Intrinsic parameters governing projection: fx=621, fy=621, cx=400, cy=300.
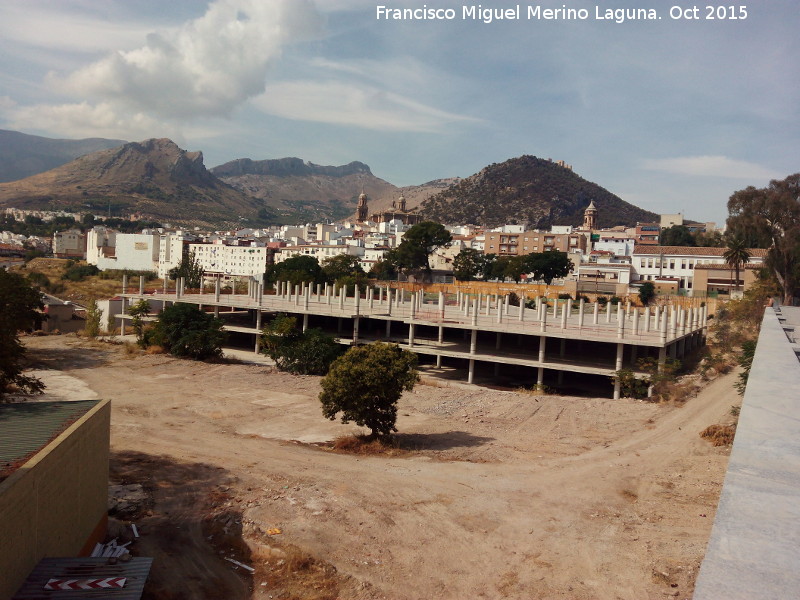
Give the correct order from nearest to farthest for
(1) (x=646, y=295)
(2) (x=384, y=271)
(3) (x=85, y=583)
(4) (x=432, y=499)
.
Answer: (3) (x=85, y=583), (4) (x=432, y=499), (1) (x=646, y=295), (2) (x=384, y=271)

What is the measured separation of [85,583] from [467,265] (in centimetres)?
6666

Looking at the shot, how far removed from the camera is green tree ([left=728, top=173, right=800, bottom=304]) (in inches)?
1420

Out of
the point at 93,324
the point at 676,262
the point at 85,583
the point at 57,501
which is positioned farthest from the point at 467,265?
the point at 85,583

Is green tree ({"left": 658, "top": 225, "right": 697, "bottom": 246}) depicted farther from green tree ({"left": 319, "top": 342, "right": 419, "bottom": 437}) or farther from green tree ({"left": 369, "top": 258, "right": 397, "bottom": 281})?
green tree ({"left": 319, "top": 342, "right": 419, "bottom": 437})

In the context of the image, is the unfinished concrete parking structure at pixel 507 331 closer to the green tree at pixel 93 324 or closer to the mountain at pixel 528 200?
the green tree at pixel 93 324

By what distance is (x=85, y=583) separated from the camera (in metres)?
7.34

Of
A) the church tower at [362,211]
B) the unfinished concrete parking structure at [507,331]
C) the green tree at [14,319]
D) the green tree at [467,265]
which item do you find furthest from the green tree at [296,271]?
the church tower at [362,211]

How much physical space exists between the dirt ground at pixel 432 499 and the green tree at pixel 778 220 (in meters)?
18.8

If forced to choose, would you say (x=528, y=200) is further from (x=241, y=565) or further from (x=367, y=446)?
(x=241, y=565)

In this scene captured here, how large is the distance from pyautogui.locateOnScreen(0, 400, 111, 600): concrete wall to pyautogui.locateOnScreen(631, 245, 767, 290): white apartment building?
66.0m

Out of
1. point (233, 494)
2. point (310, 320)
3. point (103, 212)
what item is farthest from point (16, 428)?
point (103, 212)

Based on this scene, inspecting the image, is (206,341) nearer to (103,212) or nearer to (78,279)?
(78,279)

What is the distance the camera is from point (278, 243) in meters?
104

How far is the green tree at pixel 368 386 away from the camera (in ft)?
53.6
